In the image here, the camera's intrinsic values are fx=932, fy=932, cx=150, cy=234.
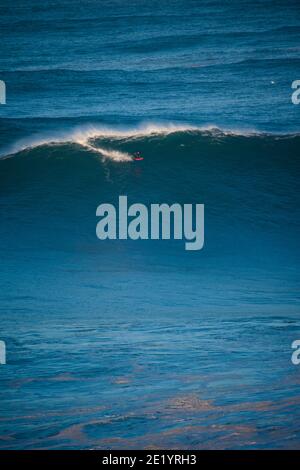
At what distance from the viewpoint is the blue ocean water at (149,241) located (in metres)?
6.05

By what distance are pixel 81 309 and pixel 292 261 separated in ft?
12.3

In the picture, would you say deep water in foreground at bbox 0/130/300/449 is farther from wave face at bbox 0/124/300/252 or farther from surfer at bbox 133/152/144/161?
surfer at bbox 133/152/144/161

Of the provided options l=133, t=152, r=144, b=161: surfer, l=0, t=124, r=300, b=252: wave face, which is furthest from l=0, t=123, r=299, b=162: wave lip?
l=133, t=152, r=144, b=161: surfer

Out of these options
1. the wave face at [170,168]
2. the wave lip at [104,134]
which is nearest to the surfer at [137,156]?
the wave face at [170,168]

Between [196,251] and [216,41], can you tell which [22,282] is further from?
[216,41]

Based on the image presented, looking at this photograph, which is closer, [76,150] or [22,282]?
[22,282]

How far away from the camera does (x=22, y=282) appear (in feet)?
33.8

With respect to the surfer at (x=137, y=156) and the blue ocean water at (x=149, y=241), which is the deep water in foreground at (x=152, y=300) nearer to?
the blue ocean water at (x=149, y=241)

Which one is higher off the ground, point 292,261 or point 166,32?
point 166,32

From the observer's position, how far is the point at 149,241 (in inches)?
481

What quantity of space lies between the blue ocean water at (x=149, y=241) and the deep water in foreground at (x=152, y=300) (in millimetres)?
23

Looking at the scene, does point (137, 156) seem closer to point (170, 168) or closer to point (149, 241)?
point (170, 168)

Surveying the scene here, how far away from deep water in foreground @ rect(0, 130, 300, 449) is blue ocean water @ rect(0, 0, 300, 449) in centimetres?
2

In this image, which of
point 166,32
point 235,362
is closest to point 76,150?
point 166,32
